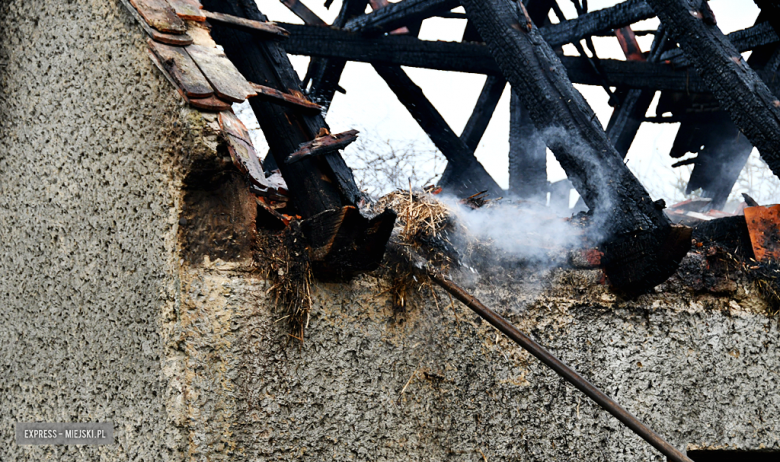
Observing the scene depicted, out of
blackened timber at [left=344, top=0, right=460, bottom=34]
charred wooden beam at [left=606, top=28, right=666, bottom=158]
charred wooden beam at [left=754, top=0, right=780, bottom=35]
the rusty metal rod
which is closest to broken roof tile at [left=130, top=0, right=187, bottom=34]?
the rusty metal rod

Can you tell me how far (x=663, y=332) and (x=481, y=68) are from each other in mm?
2200

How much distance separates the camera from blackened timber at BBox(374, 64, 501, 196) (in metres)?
4.32

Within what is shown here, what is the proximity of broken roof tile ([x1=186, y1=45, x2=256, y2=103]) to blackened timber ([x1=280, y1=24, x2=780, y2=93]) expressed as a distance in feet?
7.04

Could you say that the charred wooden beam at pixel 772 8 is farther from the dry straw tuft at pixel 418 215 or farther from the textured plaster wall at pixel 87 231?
the textured plaster wall at pixel 87 231

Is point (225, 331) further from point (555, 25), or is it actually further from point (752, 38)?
point (752, 38)

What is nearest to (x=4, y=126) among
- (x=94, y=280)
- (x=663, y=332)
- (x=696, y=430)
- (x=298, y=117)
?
(x=94, y=280)

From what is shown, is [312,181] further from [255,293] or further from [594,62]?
[594,62]

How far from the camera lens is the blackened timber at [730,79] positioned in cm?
251

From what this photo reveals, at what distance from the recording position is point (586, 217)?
2512 millimetres

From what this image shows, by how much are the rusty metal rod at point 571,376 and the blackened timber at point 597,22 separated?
256cm

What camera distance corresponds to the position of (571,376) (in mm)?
1816

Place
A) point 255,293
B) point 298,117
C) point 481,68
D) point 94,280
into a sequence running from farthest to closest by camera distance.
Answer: point 481,68 → point 298,117 → point 94,280 → point 255,293

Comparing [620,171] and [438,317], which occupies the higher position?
[620,171]

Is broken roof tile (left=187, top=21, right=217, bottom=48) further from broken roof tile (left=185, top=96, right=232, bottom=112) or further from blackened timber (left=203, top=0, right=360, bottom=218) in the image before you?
broken roof tile (left=185, top=96, right=232, bottom=112)
